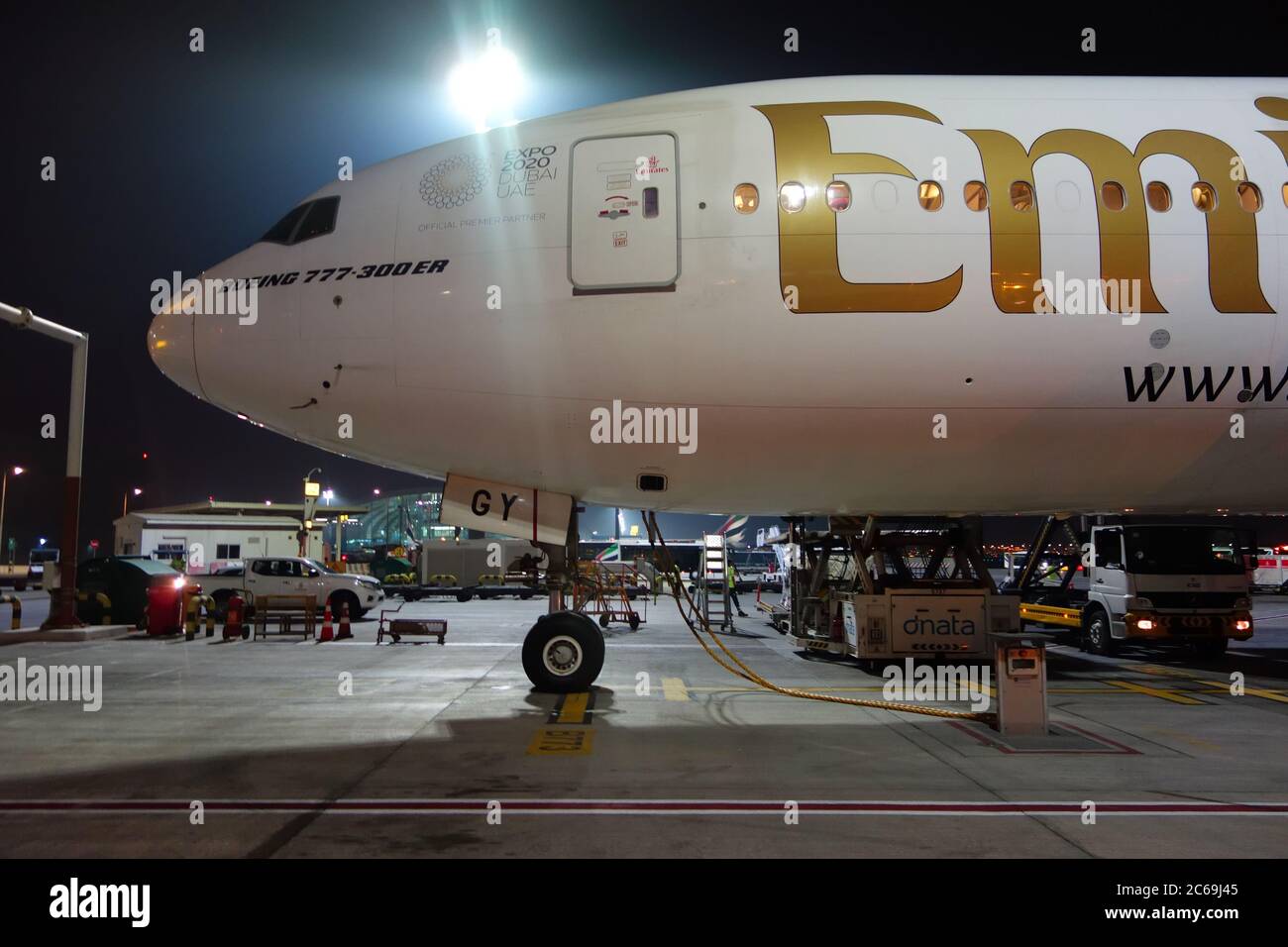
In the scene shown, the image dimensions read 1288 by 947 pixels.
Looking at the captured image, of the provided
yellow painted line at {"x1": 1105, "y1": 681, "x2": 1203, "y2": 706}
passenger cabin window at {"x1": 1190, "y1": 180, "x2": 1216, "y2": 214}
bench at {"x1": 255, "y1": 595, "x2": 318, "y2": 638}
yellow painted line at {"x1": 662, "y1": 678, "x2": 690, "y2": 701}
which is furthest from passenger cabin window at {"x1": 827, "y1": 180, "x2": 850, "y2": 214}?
bench at {"x1": 255, "y1": 595, "x2": 318, "y2": 638}

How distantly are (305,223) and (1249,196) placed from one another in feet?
27.5

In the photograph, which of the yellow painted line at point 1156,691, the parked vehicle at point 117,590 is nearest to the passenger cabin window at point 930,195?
the yellow painted line at point 1156,691

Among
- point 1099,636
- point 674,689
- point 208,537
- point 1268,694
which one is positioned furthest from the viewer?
point 208,537

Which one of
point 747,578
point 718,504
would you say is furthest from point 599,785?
point 747,578

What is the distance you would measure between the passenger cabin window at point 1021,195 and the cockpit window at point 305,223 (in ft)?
19.8

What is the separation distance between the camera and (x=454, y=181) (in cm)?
725

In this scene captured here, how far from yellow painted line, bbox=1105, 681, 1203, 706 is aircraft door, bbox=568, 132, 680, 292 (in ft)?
25.0

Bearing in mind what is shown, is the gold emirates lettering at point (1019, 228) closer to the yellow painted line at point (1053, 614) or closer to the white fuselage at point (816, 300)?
the white fuselage at point (816, 300)

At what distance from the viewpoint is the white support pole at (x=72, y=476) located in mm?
14953

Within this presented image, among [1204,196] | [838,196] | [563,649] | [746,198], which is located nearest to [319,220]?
[746,198]

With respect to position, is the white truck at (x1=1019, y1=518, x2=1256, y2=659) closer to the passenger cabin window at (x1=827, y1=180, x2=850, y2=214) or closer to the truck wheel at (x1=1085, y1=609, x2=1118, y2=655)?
the truck wheel at (x1=1085, y1=609, x2=1118, y2=655)

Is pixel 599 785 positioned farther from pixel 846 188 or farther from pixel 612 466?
pixel 846 188

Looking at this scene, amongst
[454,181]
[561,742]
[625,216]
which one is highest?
[454,181]

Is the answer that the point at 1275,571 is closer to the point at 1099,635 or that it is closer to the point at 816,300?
the point at 1099,635
